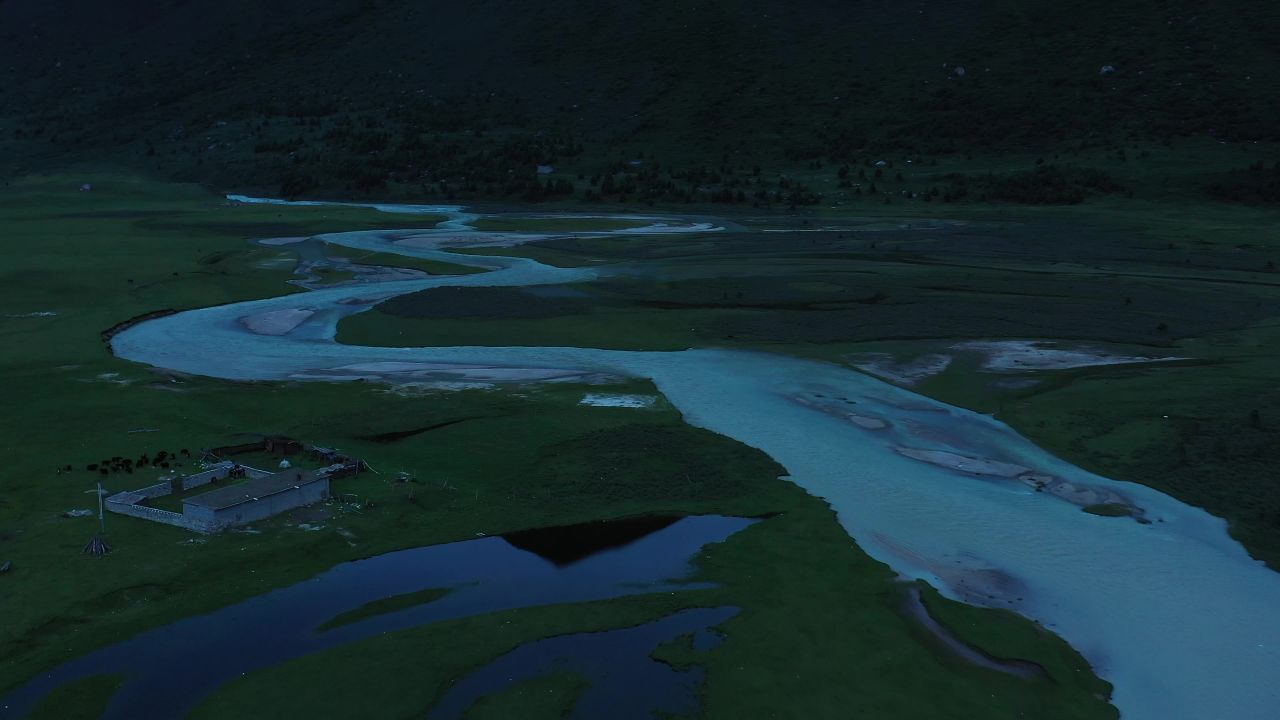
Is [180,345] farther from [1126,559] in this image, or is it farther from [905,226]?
[905,226]

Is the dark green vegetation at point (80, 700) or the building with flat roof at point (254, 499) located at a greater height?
the building with flat roof at point (254, 499)

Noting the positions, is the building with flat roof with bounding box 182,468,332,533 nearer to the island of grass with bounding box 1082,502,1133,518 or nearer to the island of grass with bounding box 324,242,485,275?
the island of grass with bounding box 1082,502,1133,518

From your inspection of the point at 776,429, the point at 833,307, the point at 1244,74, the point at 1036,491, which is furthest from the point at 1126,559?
the point at 1244,74

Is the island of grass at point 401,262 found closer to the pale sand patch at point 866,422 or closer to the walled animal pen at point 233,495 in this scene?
the pale sand patch at point 866,422

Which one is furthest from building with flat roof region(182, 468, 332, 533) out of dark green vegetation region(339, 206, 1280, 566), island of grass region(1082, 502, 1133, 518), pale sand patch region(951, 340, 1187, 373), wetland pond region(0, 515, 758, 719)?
pale sand patch region(951, 340, 1187, 373)

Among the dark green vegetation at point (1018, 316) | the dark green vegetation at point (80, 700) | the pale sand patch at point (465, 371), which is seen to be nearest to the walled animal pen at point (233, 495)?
the dark green vegetation at point (80, 700)

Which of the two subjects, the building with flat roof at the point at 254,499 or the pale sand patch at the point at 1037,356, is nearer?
the building with flat roof at the point at 254,499

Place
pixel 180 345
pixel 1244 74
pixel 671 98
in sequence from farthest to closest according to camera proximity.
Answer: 1. pixel 671 98
2. pixel 1244 74
3. pixel 180 345
